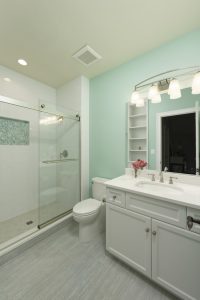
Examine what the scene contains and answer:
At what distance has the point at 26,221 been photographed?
212 centimetres

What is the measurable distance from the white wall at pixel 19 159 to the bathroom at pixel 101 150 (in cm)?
2

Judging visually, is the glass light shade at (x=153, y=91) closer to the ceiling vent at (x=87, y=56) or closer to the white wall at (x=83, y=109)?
the ceiling vent at (x=87, y=56)

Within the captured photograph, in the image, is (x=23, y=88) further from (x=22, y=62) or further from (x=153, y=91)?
(x=153, y=91)

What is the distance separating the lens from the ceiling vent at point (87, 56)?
1.75 meters

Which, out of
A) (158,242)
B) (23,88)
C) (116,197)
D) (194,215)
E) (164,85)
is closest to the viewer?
(194,215)

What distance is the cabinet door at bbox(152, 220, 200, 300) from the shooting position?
0.99 meters

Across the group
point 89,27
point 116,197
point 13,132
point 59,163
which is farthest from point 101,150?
point 89,27

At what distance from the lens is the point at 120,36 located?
1558 mm

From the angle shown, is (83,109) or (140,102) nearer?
(140,102)

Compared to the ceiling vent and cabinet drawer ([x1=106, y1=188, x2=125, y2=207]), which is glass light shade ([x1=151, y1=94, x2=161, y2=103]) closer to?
the ceiling vent

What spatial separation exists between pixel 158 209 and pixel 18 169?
7.11 ft

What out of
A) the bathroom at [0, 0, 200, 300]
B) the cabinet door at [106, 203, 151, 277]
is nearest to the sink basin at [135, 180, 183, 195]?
the bathroom at [0, 0, 200, 300]

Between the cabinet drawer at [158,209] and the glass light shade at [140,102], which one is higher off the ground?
the glass light shade at [140,102]

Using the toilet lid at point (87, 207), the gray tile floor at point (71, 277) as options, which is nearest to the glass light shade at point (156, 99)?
the toilet lid at point (87, 207)
